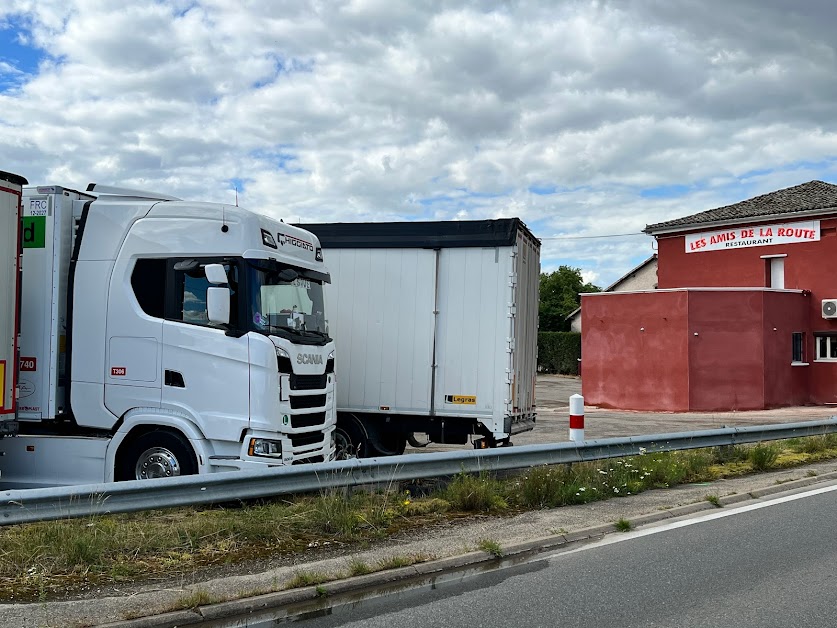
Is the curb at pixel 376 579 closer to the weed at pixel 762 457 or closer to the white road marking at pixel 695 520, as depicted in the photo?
the white road marking at pixel 695 520

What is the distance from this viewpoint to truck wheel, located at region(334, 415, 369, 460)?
12.0m

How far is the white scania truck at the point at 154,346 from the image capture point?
865 centimetres

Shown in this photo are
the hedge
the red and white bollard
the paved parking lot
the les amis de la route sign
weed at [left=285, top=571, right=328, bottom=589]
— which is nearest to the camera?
weed at [left=285, top=571, right=328, bottom=589]

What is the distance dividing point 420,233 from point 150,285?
409 centimetres

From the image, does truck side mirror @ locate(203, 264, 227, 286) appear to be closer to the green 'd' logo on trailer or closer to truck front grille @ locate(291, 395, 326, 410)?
truck front grille @ locate(291, 395, 326, 410)

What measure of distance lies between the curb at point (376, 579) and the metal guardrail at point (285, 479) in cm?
150

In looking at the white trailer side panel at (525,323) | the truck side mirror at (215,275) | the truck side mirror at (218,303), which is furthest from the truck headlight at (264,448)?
the white trailer side panel at (525,323)

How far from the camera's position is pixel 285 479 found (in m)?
7.49

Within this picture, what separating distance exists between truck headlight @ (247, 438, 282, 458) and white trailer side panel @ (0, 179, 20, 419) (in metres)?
2.57

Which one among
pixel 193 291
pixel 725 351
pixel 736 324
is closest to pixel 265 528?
pixel 193 291

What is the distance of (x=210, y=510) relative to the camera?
800cm

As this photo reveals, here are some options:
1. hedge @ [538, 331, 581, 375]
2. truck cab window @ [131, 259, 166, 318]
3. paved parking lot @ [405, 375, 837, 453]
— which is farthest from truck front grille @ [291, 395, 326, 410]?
hedge @ [538, 331, 581, 375]

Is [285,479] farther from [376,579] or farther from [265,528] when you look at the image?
[376,579]

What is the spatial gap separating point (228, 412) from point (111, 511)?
2312 millimetres
